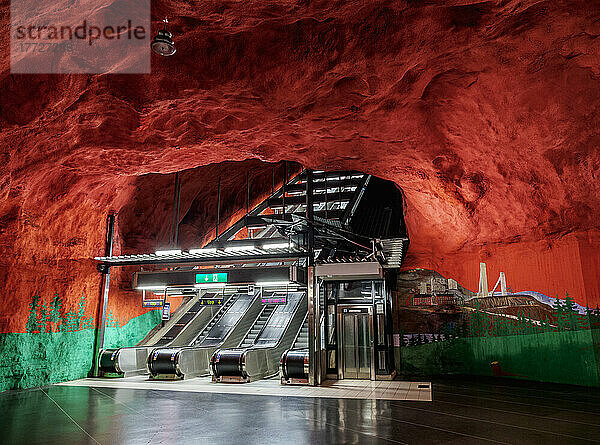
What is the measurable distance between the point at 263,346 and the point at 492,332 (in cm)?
692

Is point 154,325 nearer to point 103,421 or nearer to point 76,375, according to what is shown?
point 76,375

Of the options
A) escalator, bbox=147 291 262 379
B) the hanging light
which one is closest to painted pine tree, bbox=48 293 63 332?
escalator, bbox=147 291 262 379

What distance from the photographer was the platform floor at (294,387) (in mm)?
9453

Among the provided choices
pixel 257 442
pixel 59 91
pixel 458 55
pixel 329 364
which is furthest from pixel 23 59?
pixel 329 364

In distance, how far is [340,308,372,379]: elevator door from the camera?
12828mm

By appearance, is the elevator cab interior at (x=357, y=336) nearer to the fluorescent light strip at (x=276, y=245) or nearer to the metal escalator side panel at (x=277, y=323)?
the metal escalator side panel at (x=277, y=323)

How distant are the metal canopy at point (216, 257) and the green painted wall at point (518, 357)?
220 inches

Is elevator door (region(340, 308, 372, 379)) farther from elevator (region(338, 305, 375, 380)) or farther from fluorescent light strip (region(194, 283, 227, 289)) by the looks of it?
fluorescent light strip (region(194, 283, 227, 289))

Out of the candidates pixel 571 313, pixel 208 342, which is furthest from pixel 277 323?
pixel 571 313

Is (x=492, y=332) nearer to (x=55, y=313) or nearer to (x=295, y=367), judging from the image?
(x=295, y=367)

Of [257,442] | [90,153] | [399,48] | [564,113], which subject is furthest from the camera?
[90,153]

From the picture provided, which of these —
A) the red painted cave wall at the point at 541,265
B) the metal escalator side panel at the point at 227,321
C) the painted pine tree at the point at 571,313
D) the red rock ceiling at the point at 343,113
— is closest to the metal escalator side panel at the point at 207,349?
the metal escalator side panel at the point at 227,321

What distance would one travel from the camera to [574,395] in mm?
9078

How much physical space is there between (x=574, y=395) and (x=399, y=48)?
7.98m
